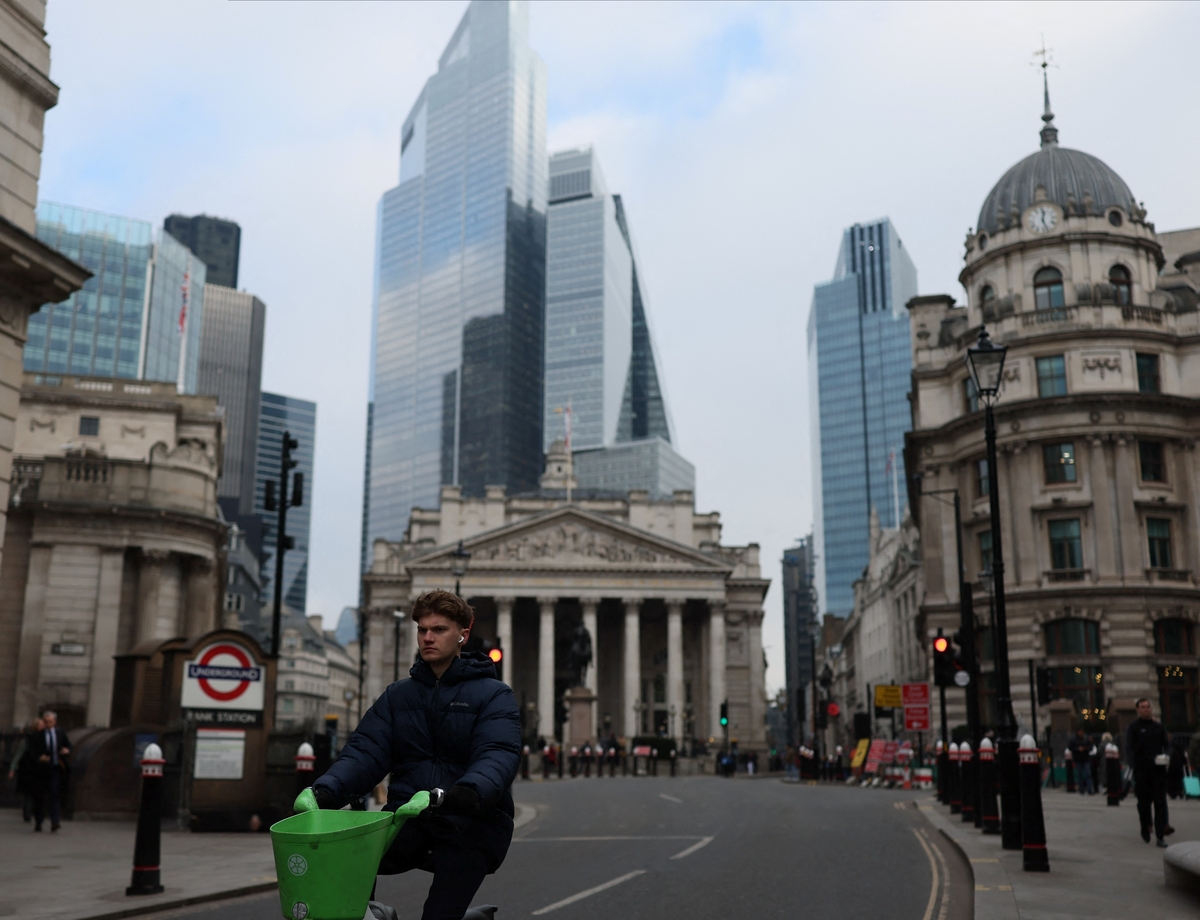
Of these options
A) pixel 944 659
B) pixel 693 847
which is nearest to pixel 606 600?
pixel 944 659

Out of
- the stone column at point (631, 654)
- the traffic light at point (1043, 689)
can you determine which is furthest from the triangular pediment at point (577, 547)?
the traffic light at point (1043, 689)

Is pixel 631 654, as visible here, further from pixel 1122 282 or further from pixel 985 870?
pixel 985 870

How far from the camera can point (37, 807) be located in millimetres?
19328

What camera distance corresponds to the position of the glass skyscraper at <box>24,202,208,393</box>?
115062 mm

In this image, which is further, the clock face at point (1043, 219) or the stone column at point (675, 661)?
the stone column at point (675, 661)

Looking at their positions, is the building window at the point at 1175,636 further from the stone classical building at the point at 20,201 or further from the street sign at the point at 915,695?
the stone classical building at the point at 20,201

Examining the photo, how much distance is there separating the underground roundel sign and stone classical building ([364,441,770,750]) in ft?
202

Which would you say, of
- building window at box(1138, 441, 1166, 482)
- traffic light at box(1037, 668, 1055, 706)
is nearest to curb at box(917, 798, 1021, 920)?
traffic light at box(1037, 668, 1055, 706)

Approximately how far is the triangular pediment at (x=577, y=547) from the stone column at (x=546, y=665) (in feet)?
10.7

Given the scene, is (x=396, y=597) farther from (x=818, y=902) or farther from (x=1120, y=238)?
(x=818, y=902)

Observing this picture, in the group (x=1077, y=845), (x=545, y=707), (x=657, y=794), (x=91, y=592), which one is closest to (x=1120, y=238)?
(x=657, y=794)

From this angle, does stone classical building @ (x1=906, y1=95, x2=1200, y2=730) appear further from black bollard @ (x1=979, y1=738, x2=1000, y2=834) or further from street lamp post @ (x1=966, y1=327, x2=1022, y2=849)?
street lamp post @ (x1=966, y1=327, x2=1022, y2=849)

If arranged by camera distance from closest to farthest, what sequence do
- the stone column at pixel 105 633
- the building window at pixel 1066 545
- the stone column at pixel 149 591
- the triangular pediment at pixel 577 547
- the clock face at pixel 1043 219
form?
1. the stone column at pixel 105 633
2. the stone column at pixel 149 591
3. the building window at pixel 1066 545
4. the clock face at pixel 1043 219
5. the triangular pediment at pixel 577 547

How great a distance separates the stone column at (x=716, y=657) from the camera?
8875 centimetres
